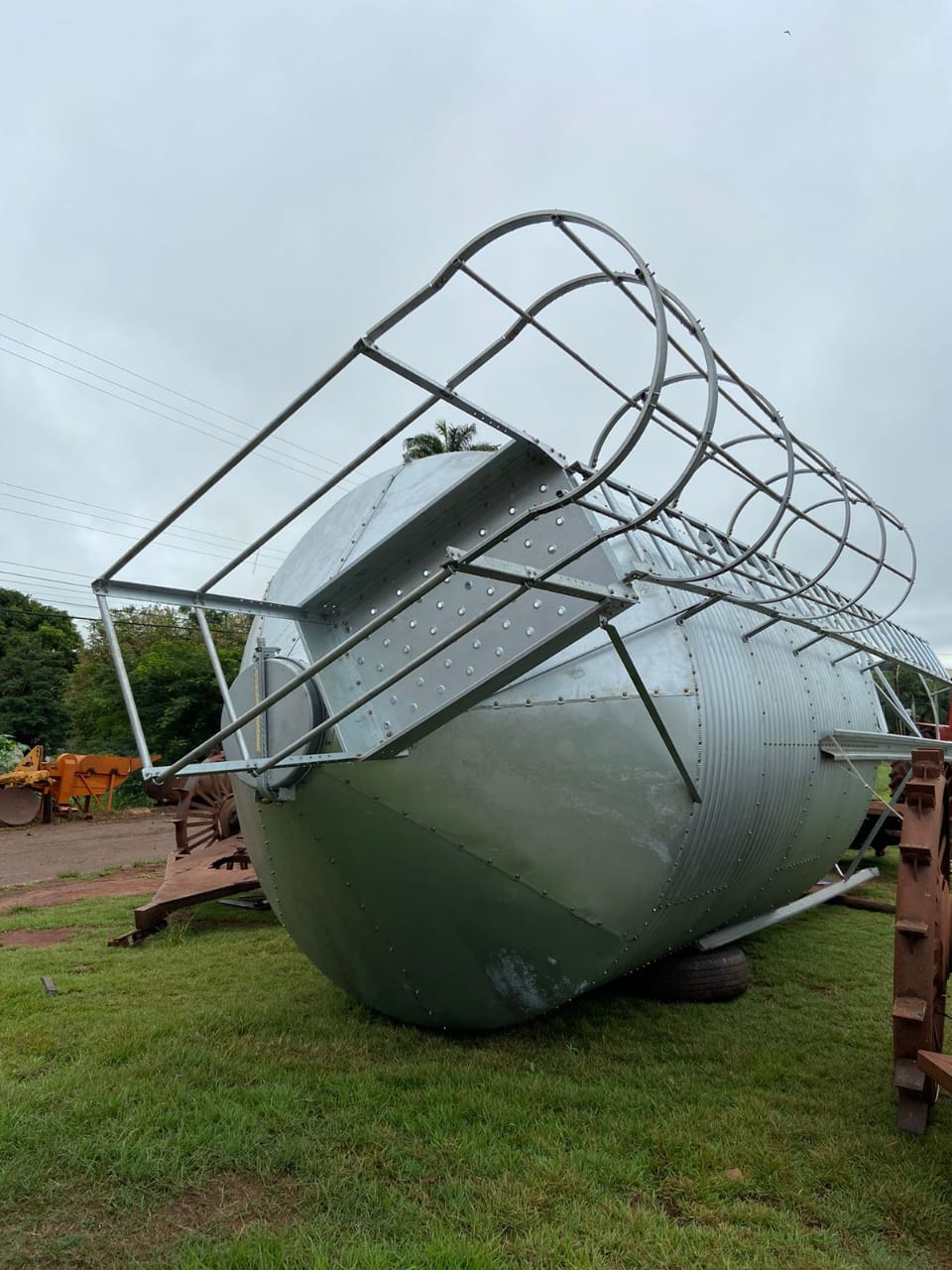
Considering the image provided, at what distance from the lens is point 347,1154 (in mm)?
3482

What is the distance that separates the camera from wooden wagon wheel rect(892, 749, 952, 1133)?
3.82 metres

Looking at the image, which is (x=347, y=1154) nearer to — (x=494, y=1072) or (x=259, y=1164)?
(x=259, y=1164)

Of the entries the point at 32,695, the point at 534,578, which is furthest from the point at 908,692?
the point at 32,695

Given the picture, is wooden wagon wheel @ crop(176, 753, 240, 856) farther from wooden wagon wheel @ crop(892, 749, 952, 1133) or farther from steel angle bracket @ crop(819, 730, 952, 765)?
wooden wagon wheel @ crop(892, 749, 952, 1133)

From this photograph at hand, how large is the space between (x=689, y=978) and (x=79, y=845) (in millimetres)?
14514

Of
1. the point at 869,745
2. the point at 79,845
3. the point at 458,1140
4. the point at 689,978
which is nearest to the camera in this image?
the point at 458,1140

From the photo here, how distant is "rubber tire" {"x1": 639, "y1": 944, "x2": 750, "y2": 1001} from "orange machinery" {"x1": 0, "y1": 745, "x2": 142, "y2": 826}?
18203 mm

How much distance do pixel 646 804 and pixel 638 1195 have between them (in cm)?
148

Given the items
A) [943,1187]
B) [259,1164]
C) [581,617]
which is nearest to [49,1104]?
[259,1164]

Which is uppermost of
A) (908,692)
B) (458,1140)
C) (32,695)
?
(32,695)

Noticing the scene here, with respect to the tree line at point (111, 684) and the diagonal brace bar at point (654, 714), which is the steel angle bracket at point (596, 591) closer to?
the diagonal brace bar at point (654, 714)

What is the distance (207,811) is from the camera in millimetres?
12273

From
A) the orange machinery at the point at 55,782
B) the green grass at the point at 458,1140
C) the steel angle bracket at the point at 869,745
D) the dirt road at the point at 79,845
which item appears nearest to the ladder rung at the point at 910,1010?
the green grass at the point at 458,1140

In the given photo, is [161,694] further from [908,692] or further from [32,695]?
[908,692]
